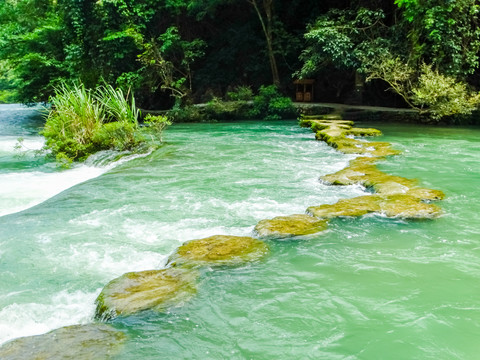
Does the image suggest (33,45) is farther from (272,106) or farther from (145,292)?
(145,292)

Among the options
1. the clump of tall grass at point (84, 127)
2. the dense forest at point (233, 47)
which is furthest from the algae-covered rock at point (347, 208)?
the dense forest at point (233, 47)

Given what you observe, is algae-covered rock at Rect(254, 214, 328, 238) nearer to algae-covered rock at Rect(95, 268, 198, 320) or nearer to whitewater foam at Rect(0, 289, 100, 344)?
algae-covered rock at Rect(95, 268, 198, 320)

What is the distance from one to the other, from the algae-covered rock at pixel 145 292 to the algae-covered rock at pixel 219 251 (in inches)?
9.0

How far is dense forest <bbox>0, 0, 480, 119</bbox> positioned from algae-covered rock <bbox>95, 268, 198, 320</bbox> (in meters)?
11.0

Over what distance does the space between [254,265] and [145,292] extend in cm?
98

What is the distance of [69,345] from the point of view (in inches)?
96.9

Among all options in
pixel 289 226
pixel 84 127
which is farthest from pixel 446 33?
pixel 289 226

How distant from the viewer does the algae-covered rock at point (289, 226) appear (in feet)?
13.7

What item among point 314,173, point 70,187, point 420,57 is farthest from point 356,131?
point 70,187

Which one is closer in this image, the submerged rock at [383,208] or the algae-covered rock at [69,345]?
the algae-covered rock at [69,345]

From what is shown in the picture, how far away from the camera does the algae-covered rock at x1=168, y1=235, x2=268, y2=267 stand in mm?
3617

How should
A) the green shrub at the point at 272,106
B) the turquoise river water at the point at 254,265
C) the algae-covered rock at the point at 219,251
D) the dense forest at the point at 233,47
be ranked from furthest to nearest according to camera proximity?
the green shrub at the point at 272,106 → the dense forest at the point at 233,47 → the algae-covered rock at the point at 219,251 → the turquoise river water at the point at 254,265

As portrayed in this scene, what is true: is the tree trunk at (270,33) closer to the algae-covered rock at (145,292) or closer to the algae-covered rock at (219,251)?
the algae-covered rock at (219,251)

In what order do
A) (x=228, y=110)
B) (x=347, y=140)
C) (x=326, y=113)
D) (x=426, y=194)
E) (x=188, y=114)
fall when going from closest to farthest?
1. (x=426, y=194)
2. (x=347, y=140)
3. (x=326, y=113)
4. (x=228, y=110)
5. (x=188, y=114)
